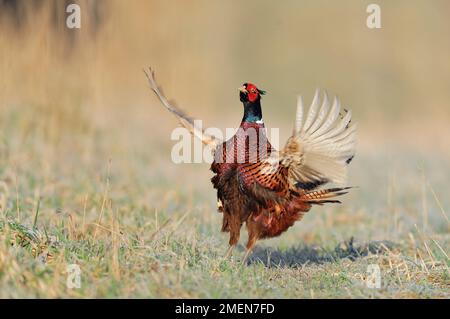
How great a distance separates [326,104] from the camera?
13.6ft

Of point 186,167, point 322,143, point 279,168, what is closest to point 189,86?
point 186,167

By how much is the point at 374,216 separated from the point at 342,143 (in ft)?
8.98

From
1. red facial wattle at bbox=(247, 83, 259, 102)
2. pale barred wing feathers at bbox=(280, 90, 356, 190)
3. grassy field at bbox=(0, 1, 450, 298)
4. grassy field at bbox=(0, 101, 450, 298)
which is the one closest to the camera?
grassy field at bbox=(0, 101, 450, 298)

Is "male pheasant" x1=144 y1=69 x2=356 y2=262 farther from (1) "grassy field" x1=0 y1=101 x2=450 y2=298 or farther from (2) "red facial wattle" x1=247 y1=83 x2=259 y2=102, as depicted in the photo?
(1) "grassy field" x1=0 y1=101 x2=450 y2=298

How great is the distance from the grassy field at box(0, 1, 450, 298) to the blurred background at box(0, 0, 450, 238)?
0.03m

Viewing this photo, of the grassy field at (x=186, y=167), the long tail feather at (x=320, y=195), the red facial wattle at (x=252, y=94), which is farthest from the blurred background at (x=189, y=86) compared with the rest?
the red facial wattle at (x=252, y=94)

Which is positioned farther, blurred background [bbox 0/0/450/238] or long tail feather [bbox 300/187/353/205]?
blurred background [bbox 0/0/450/238]

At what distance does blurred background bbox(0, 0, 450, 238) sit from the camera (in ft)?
24.9

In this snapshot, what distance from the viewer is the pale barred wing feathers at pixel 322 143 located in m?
4.17

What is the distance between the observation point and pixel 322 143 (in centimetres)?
422

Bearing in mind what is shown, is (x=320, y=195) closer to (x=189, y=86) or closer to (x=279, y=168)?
(x=279, y=168)

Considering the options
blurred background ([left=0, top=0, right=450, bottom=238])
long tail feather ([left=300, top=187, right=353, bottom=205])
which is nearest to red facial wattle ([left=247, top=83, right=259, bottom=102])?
long tail feather ([left=300, top=187, right=353, bottom=205])

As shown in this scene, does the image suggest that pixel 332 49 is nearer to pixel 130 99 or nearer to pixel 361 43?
pixel 361 43
